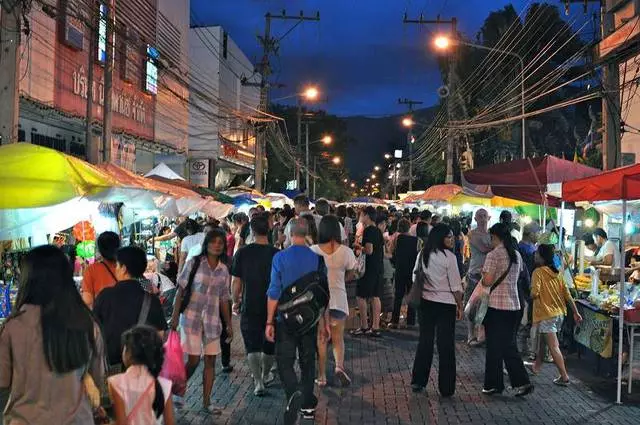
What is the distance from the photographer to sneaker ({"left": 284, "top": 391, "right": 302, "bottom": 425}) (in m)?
5.75

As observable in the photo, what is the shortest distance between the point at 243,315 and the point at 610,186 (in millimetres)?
4205

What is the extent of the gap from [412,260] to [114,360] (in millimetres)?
6653

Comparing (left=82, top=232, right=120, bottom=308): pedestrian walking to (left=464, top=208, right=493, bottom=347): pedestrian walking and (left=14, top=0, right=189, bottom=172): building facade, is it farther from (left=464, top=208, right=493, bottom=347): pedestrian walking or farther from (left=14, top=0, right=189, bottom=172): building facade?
(left=14, top=0, right=189, bottom=172): building facade

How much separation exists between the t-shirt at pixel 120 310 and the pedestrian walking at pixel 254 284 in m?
2.11

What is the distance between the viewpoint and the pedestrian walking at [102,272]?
18.4 feet

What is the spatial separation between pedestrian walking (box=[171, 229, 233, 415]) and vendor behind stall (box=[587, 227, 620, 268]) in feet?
26.4

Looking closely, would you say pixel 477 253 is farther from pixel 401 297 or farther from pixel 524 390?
pixel 524 390

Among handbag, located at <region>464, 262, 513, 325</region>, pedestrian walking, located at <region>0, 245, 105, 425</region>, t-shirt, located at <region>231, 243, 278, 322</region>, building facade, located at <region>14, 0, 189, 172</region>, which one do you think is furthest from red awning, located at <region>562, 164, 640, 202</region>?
building facade, located at <region>14, 0, 189, 172</region>

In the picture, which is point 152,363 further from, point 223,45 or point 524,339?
point 223,45

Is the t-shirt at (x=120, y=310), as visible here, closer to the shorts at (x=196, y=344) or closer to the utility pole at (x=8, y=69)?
the shorts at (x=196, y=344)

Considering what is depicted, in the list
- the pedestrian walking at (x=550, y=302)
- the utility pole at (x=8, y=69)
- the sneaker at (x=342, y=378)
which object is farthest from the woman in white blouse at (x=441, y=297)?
the utility pole at (x=8, y=69)

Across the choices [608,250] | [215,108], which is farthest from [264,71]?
[608,250]

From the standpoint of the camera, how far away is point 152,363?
140 inches

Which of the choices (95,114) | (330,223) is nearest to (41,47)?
(95,114)
